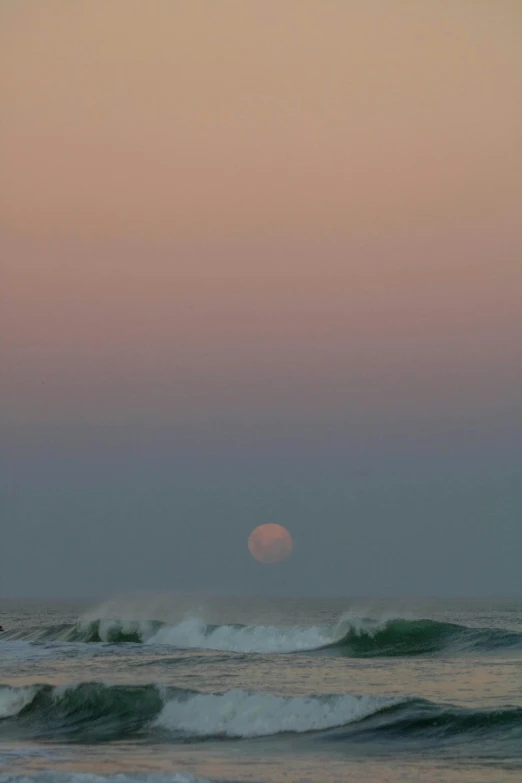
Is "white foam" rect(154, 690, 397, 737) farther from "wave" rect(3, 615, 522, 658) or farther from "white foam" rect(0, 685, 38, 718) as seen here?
"wave" rect(3, 615, 522, 658)

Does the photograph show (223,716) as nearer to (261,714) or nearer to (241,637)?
(261,714)

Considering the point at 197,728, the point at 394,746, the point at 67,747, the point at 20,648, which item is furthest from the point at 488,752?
the point at 20,648

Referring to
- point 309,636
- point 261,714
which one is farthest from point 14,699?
point 309,636

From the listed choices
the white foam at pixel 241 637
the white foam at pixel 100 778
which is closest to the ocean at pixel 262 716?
the white foam at pixel 100 778

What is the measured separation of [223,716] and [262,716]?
0.96m

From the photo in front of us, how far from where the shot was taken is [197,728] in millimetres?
21734

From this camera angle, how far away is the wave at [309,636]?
134 feet

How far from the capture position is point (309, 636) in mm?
46125

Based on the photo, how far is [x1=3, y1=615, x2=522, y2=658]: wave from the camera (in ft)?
134

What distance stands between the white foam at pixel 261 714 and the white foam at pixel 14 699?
3974 mm

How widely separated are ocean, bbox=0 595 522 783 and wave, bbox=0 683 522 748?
0.14ft

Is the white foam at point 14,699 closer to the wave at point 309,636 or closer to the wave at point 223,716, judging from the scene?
the wave at point 223,716

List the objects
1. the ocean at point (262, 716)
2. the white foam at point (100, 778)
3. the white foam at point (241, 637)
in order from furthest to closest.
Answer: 1. the white foam at point (241, 637)
2. the ocean at point (262, 716)
3. the white foam at point (100, 778)

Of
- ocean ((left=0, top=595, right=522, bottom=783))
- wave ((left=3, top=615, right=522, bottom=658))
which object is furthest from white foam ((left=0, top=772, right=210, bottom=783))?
wave ((left=3, top=615, right=522, bottom=658))
